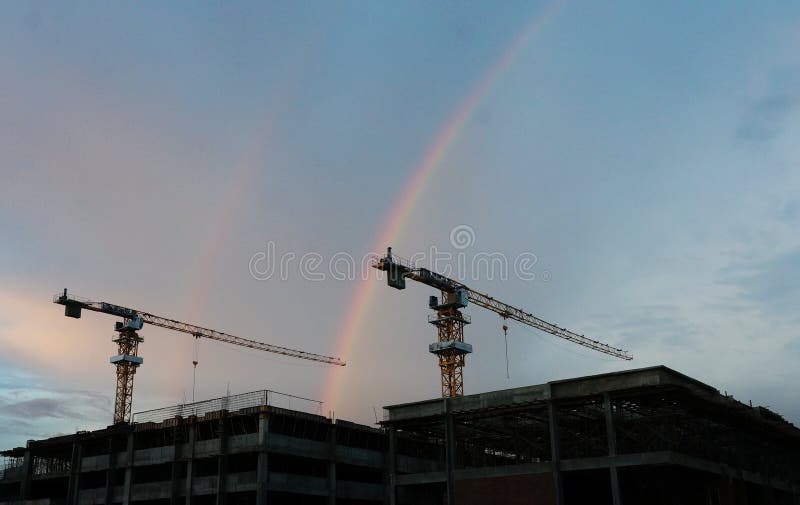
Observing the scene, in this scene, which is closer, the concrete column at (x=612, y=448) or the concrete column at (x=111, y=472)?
the concrete column at (x=612, y=448)

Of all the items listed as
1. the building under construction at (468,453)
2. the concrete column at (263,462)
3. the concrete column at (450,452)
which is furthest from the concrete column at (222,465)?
the concrete column at (450,452)

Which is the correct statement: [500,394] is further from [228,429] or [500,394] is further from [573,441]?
[228,429]

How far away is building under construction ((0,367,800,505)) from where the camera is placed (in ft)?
227

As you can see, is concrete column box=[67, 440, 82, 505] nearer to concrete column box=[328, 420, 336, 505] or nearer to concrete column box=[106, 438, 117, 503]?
concrete column box=[106, 438, 117, 503]

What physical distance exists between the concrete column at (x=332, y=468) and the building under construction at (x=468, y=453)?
132 millimetres

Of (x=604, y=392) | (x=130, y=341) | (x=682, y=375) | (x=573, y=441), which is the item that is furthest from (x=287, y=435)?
(x=130, y=341)

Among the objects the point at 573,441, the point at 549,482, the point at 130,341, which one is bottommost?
the point at 549,482

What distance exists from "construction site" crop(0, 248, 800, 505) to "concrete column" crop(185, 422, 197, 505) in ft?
0.48

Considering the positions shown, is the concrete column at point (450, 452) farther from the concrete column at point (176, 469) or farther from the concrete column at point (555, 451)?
the concrete column at point (176, 469)

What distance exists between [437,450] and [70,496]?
45573 millimetres

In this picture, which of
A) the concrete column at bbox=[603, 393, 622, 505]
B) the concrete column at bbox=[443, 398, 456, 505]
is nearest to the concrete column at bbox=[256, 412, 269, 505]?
the concrete column at bbox=[443, 398, 456, 505]

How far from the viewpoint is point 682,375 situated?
67.3 m

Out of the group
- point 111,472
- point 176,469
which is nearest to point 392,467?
point 176,469

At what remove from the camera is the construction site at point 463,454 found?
69.3 metres
